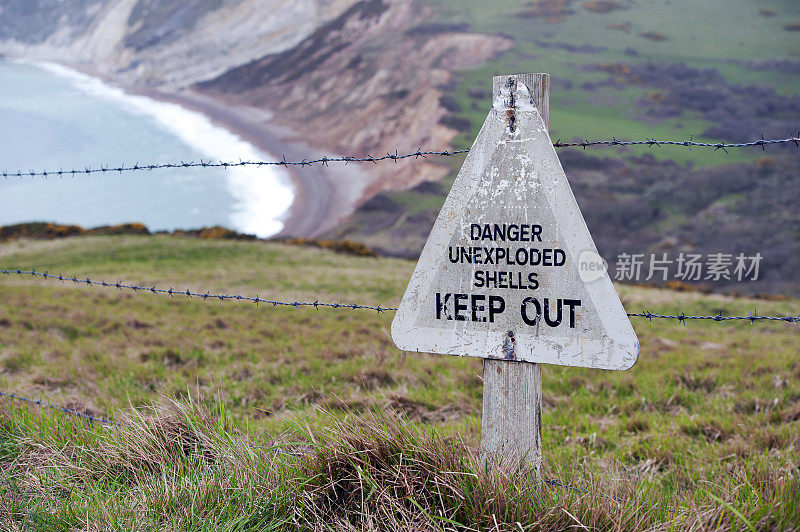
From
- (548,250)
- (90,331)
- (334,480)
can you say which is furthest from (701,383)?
(90,331)

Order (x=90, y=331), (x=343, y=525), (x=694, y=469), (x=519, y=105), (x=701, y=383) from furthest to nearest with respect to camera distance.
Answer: (x=90, y=331)
(x=701, y=383)
(x=694, y=469)
(x=519, y=105)
(x=343, y=525)

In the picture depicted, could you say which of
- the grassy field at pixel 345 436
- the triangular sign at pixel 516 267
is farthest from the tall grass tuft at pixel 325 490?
the triangular sign at pixel 516 267

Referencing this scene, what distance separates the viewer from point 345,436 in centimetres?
255

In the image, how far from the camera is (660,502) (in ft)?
7.62

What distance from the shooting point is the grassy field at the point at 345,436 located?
2258 millimetres

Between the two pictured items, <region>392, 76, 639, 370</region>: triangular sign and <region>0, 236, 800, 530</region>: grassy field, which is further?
<region>392, 76, 639, 370</region>: triangular sign

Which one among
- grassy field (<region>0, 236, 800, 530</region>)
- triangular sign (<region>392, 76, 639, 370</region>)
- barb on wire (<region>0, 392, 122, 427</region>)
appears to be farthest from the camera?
barb on wire (<region>0, 392, 122, 427</region>)

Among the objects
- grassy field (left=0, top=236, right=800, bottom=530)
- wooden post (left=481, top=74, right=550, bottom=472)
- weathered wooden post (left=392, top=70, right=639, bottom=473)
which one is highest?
weathered wooden post (left=392, top=70, right=639, bottom=473)

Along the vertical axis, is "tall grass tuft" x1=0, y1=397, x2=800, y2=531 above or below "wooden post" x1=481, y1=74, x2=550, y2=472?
below

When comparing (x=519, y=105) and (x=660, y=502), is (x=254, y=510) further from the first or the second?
(x=519, y=105)

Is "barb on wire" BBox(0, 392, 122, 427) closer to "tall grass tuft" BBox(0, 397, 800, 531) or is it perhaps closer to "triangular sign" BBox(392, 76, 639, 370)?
"tall grass tuft" BBox(0, 397, 800, 531)

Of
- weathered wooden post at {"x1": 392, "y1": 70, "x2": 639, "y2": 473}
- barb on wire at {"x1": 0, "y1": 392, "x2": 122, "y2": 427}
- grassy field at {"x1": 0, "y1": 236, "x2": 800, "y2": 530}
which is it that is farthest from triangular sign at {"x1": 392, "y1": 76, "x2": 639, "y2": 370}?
barb on wire at {"x1": 0, "y1": 392, "x2": 122, "y2": 427}

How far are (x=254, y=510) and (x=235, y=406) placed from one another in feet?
8.28

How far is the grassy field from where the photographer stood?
2258mm
